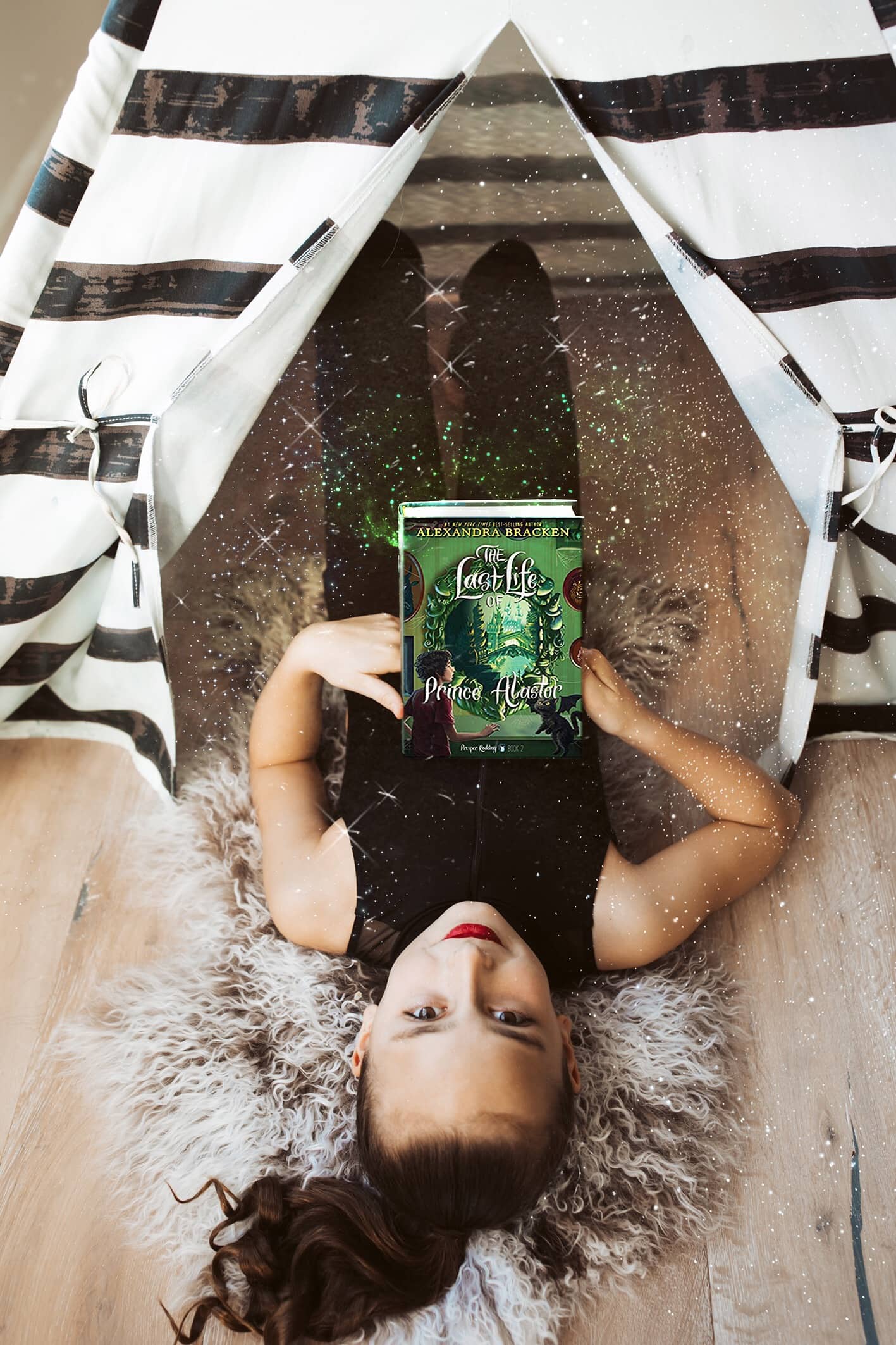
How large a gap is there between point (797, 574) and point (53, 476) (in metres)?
0.69

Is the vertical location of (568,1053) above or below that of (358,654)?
below

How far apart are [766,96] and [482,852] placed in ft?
2.13

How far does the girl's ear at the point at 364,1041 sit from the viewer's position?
2.54 ft

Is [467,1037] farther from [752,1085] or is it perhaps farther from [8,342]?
[8,342]

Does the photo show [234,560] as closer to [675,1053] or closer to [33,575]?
[33,575]

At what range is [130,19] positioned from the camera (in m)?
0.70

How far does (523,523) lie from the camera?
30.0 inches

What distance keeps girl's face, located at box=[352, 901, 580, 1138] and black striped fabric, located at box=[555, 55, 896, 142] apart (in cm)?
66

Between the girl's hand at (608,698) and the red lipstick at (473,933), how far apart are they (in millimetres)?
212

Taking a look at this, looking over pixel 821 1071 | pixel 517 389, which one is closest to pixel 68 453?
pixel 517 389

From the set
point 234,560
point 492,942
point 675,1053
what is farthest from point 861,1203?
point 234,560

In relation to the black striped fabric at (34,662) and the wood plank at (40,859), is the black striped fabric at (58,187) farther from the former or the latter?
the wood plank at (40,859)

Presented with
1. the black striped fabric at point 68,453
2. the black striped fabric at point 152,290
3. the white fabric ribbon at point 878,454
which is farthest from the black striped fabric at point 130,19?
the white fabric ribbon at point 878,454

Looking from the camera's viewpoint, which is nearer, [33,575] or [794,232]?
[794,232]
